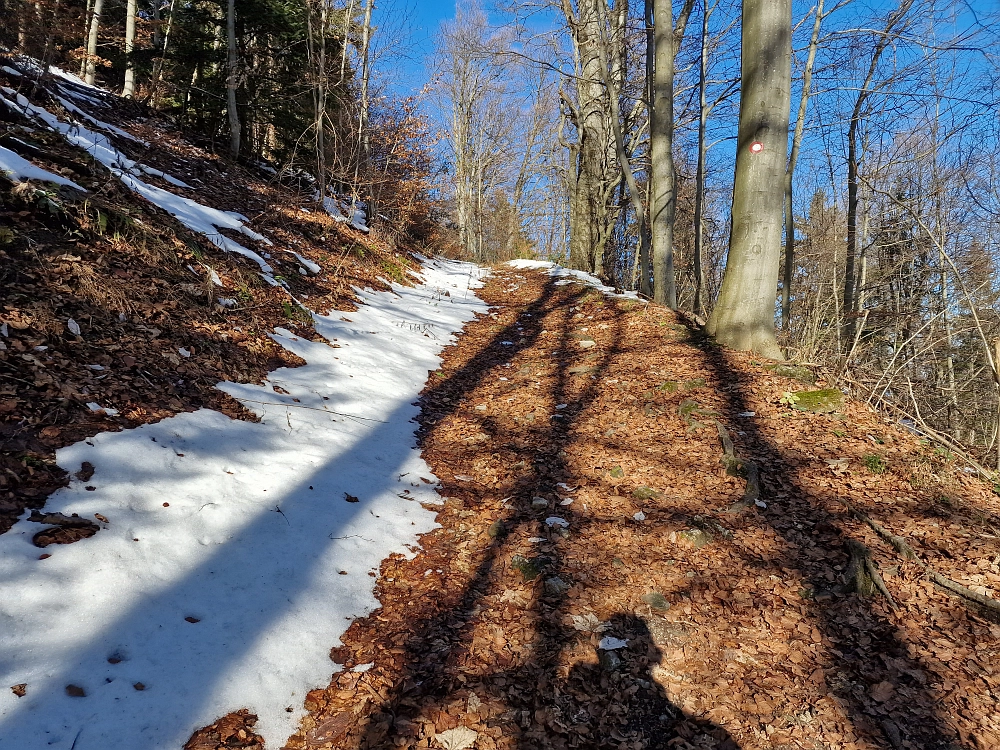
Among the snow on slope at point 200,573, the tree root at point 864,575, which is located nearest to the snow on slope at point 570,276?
the snow on slope at point 200,573

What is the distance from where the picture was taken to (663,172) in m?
9.14

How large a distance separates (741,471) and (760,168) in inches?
147

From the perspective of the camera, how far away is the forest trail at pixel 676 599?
2211 millimetres

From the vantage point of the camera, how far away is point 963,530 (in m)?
3.24

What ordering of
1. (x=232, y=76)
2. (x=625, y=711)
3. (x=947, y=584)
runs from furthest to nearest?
1. (x=232, y=76)
2. (x=947, y=584)
3. (x=625, y=711)

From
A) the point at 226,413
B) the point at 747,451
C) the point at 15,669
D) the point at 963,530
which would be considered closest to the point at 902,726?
the point at 963,530

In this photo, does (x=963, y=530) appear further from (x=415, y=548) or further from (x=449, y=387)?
(x=449, y=387)

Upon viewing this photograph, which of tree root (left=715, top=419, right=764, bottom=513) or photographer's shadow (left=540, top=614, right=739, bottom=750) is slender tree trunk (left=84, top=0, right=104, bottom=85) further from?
photographer's shadow (left=540, top=614, right=739, bottom=750)

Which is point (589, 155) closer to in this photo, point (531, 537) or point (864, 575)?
point (531, 537)

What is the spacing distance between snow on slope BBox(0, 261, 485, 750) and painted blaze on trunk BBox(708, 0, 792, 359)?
175 inches

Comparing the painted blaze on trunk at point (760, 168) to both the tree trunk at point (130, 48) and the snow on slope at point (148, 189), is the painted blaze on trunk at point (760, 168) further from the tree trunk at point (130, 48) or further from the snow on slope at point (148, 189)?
the tree trunk at point (130, 48)

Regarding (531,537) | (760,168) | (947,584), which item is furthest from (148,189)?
(947,584)

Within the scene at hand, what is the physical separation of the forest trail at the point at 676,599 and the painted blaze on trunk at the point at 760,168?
1.13 meters

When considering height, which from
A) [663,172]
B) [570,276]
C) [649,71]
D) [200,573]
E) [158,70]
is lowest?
[200,573]
